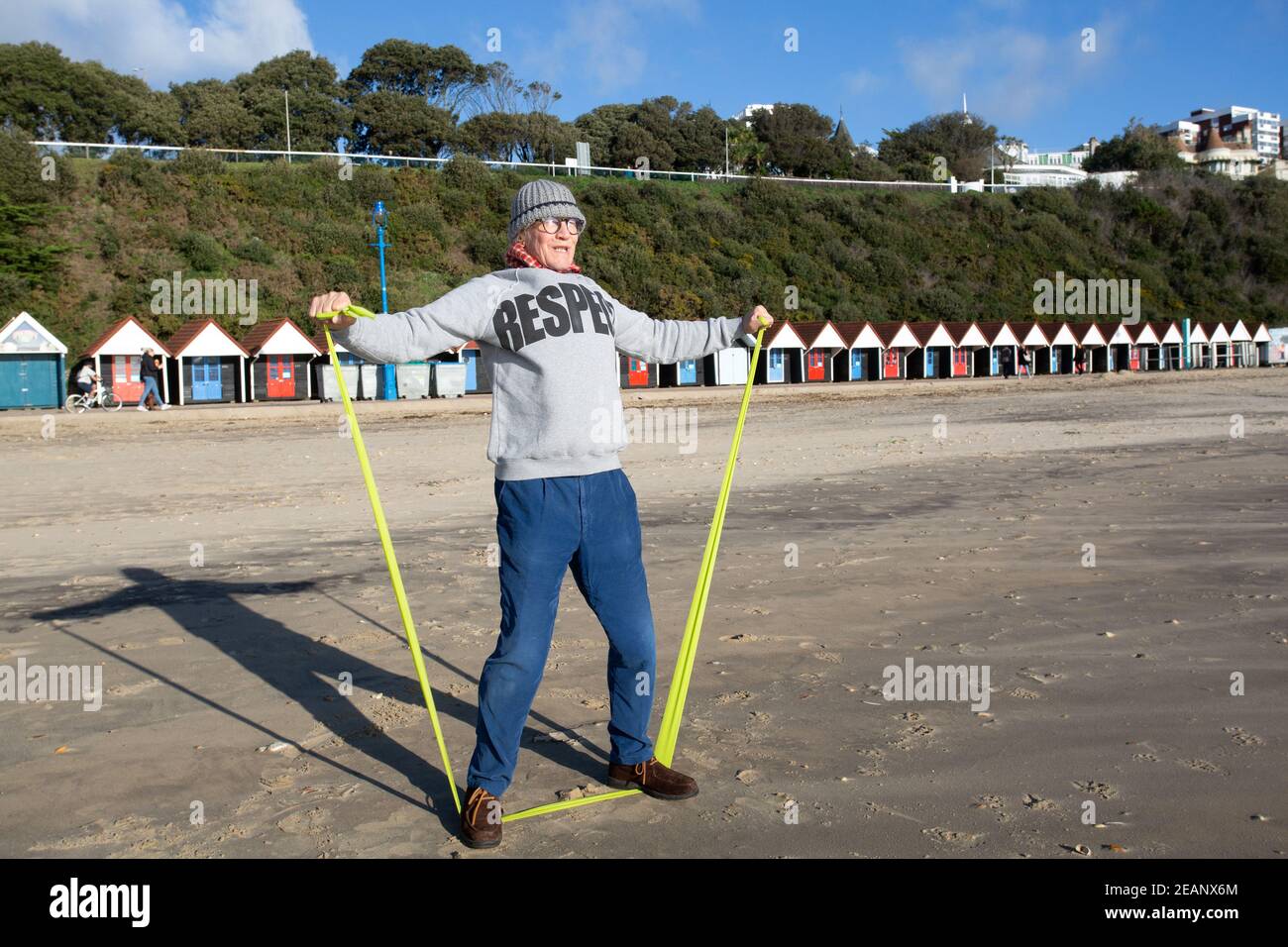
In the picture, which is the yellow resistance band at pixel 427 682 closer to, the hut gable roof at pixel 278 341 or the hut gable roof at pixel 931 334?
the hut gable roof at pixel 278 341

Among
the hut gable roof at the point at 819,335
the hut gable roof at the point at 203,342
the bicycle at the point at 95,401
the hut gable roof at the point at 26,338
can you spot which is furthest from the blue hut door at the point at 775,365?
the hut gable roof at the point at 26,338

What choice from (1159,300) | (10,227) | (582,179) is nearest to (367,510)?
(10,227)

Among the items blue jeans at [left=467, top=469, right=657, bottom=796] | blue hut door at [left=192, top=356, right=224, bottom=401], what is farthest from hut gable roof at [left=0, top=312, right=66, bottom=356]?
blue jeans at [left=467, top=469, right=657, bottom=796]

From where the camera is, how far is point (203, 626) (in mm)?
6363

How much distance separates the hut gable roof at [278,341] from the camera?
3994 centimetres

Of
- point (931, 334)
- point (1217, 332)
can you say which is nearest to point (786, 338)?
point (931, 334)

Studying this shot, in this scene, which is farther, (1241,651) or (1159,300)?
(1159,300)

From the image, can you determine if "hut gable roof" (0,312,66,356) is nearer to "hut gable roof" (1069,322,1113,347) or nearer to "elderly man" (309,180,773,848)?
"elderly man" (309,180,773,848)

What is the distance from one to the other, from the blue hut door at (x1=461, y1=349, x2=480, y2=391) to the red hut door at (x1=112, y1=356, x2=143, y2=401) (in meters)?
11.4

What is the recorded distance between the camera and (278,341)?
1581 inches

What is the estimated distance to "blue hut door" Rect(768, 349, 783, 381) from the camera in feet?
168

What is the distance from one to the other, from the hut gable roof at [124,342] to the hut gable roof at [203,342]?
82 centimetres

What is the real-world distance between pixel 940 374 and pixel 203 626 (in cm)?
5479
